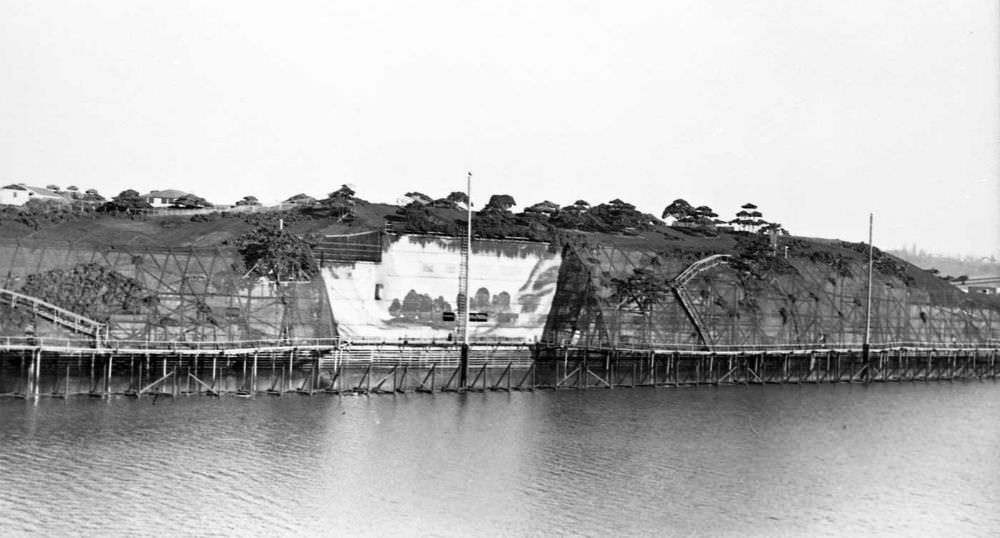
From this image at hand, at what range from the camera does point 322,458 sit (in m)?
47.0

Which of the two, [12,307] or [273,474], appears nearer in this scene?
[273,474]

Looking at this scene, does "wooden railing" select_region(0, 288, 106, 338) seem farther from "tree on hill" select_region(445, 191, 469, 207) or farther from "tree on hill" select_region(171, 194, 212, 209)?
"tree on hill" select_region(445, 191, 469, 207)

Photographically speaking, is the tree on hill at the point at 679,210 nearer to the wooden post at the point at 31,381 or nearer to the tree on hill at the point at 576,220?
the tree on hill at the point at 576,220

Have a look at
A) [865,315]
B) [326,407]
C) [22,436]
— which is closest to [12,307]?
[22,436]

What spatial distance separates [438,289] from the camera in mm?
75625

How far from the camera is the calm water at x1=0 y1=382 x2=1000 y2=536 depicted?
124 feet

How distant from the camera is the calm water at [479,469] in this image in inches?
1492

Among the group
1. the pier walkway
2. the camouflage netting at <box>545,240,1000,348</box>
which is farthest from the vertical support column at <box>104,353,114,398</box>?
the camouflage netting at <box>545,240,1000,348</box>

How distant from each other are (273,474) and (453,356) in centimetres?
2925

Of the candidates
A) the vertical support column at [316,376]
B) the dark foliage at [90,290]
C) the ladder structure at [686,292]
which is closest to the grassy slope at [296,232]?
the dark foliage at [90,290]

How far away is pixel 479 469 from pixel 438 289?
3005 cm

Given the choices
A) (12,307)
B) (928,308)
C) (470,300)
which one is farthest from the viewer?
(928,308)

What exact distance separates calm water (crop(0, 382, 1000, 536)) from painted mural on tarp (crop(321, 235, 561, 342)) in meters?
8.85

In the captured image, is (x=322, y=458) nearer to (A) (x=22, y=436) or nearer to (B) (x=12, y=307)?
(A) (x=22, y=436)
